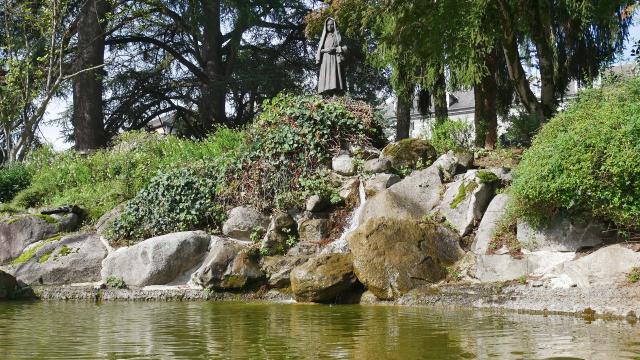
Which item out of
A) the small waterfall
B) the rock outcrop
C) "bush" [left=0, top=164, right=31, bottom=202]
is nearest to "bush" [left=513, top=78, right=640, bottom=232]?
the small waterfall

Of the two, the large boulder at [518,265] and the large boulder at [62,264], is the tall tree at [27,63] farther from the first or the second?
the large boulder at [518,265]

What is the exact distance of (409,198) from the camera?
38.0 feet

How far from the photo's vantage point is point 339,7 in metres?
16.9

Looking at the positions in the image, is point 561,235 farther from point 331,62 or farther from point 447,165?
point 331,62

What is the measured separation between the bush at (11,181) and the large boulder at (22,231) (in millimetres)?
5631

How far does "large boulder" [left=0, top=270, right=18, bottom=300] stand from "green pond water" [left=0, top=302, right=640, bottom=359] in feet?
8.42

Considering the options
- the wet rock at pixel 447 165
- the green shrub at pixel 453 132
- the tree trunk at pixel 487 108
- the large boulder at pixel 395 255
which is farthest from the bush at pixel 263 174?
the tree trunk at pixel 487 108

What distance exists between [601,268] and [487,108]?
10367mm

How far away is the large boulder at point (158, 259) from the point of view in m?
11.7

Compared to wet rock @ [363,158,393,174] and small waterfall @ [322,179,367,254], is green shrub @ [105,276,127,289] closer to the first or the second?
small waterfall @ [322,179,367,254]

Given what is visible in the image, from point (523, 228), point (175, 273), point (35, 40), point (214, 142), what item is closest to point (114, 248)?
point (175, 273)

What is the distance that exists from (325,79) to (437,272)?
7.37 m

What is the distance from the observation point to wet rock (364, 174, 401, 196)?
1230 centimetres

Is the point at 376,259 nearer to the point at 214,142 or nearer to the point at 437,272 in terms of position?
the point at 437,272
